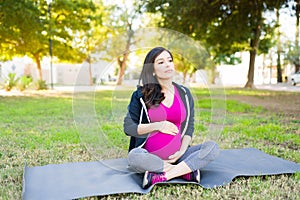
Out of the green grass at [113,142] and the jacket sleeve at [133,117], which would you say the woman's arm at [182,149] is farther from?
the jacket sleeve at [133,117]

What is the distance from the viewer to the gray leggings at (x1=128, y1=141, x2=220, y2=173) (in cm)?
241

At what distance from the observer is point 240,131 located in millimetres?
5004

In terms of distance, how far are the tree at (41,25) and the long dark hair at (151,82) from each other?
7230mm

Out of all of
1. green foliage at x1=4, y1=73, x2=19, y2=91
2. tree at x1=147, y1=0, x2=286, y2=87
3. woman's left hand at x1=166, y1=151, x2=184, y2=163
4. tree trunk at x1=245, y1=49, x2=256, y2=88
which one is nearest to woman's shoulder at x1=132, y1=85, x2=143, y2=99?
woman's left hand at x1=166, y1=151, x2=184, y2=163

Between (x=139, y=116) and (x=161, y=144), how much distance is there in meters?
0.28

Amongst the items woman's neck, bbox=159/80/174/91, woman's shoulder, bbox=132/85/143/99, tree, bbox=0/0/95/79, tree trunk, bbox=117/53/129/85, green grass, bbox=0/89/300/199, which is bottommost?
green grass, bbox=0/89/300/199

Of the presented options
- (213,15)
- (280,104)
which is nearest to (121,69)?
(280,104)

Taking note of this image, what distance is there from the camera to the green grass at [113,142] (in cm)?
236

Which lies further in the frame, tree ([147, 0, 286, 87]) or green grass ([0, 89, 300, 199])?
tree ([147, 0, 286, 87])

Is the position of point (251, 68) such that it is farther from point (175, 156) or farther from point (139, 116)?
point (139, 116)

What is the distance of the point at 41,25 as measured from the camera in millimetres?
11625

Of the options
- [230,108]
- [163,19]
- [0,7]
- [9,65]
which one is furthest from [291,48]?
[9,65]

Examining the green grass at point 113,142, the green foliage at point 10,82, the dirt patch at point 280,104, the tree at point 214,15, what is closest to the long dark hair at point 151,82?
the green grass at point 113,142

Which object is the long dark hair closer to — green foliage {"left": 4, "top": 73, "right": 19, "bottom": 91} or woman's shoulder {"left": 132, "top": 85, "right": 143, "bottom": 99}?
woman's shoulder {"left": 132, "top": 85, "right": 143, "bottom": 99}
